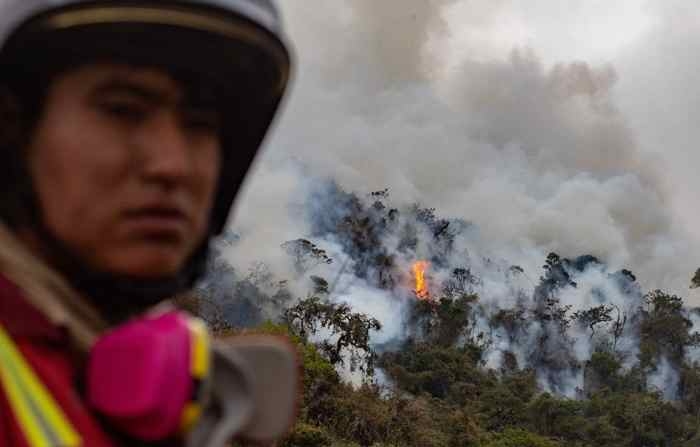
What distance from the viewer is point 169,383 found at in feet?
2.56

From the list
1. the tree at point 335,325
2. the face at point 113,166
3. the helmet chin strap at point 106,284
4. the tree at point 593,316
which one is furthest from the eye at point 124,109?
the tree at point 593,316

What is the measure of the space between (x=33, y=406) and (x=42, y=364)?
4cm

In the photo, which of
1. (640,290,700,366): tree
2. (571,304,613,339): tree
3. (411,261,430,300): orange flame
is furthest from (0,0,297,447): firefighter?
(411,261,430,300): orange flame

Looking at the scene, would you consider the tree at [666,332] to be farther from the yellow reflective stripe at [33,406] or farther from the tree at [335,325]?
the yellow reflective stripe at [33,406]

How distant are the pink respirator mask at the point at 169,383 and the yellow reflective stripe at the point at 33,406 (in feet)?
0.18

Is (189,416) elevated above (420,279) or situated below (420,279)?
below

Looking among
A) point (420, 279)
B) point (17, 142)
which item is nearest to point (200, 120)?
point (17, 142)

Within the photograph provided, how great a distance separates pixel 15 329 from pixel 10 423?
3.5 inches

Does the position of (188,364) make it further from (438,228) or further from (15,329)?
(438,228)

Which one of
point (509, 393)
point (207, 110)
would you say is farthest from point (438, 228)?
point (207, 110)

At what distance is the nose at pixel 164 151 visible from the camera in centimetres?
86

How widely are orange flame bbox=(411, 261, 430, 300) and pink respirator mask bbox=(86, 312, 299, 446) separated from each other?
58.8m

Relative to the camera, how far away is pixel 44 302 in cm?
80

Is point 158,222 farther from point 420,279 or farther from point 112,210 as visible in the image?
point 420,279
